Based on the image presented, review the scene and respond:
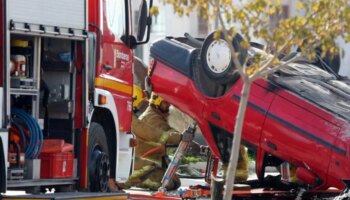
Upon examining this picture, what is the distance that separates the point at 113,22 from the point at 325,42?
464 centimetres

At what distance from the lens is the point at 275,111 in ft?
43.0

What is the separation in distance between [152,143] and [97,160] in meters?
4.20

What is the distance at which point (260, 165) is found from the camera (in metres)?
13.7

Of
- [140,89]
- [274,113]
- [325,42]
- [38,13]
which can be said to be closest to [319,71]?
[274,113]

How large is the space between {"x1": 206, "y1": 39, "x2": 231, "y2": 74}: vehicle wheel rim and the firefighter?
2.69 m

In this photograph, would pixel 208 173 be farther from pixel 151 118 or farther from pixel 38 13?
pixel 38 13

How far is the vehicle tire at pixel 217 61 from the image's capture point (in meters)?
13.1

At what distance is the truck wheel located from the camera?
39.5ft

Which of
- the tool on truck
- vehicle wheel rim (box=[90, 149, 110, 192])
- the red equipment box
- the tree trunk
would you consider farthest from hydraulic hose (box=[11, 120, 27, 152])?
the tree trunk

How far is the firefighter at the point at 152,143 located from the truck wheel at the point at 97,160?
139 inches

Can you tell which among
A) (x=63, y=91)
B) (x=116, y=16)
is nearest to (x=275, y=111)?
(x=116, y=16)

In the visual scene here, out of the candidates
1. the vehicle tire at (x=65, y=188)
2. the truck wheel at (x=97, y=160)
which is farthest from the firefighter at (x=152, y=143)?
the vehicle tire at (x=65, y=188)

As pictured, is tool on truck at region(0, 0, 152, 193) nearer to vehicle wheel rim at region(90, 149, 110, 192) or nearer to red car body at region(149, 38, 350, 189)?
vehicle wheel rim at region(90, 149, 110, 192)

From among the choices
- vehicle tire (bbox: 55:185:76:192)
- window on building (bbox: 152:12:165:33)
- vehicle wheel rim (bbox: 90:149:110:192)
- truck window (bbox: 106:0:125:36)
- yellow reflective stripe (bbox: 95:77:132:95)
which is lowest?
vehicle tire (bbox: 55:185:76:192)
